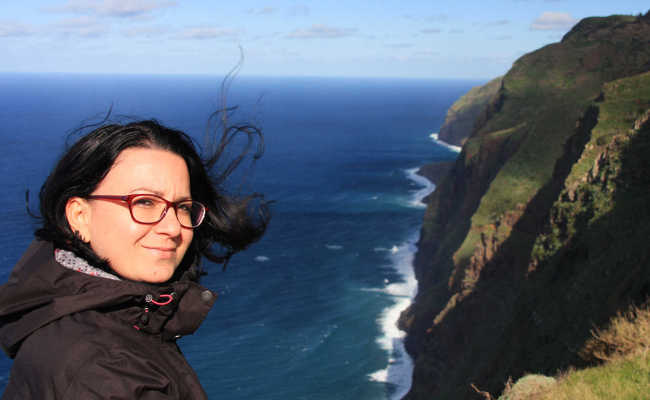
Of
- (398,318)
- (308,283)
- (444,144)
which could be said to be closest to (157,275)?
(398,318)

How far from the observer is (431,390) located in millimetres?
42250

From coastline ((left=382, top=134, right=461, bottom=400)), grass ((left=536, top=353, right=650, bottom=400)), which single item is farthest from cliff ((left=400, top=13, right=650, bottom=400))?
grass ((left=536, top=353, right=650, bottom=400))

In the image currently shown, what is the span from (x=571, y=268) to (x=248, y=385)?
29506 millimetres

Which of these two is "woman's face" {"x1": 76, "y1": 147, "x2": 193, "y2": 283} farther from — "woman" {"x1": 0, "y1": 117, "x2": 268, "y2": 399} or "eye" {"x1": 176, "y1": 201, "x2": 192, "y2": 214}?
"eye" {"x1": 176, "y1": 201, "x2": 192, "y2": 214}

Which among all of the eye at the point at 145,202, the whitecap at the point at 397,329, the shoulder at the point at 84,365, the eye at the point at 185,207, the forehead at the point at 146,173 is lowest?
the whitecap at the point at 397,329

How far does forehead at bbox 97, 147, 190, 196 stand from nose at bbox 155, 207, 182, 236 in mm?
135

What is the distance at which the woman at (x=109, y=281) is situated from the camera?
258 cm

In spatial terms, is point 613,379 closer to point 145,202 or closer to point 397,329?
point 145,202

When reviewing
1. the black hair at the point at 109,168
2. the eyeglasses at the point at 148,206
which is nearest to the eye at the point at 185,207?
the eyeglasses at the point at 148,206

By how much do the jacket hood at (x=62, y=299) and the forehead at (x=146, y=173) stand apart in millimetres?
566

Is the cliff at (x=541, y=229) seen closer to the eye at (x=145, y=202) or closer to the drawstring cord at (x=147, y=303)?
the drawstring cord at (x=147, y=303)

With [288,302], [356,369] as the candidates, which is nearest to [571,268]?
[356,369]

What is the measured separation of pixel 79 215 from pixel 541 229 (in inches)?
1733

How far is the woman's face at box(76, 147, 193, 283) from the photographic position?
10.6 feet
